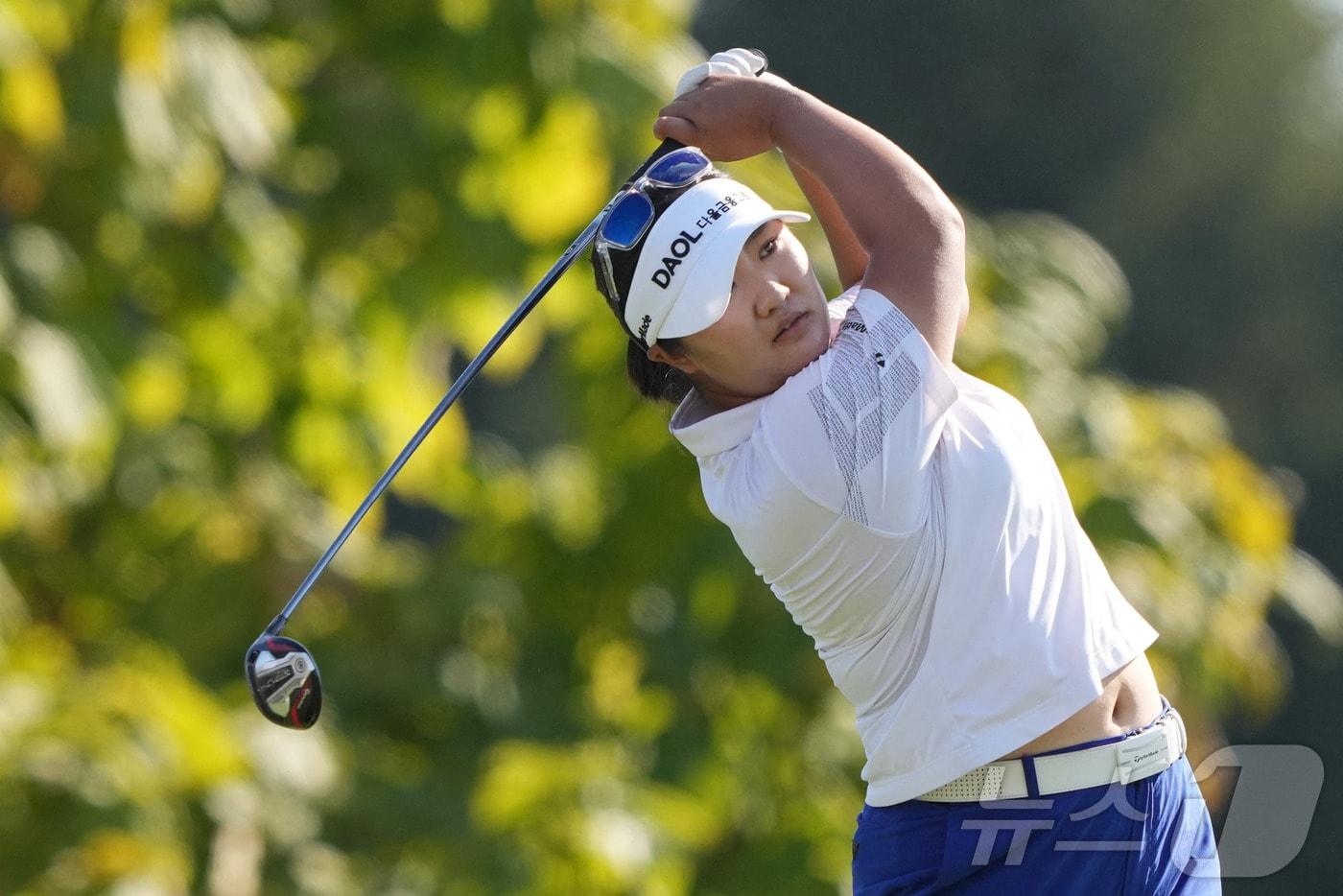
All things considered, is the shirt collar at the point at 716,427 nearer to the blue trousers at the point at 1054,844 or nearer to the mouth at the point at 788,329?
the mouth at the point at 788,329

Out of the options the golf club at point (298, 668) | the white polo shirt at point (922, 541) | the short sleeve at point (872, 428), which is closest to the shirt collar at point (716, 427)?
the white polo shirt at point (922, 541)

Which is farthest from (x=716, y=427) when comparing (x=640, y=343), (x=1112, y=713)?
(x=1112, y=713)

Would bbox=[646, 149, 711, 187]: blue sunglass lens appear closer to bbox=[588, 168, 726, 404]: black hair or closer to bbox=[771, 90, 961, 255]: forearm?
bbox=[588, 168, 726, 404]: black hair

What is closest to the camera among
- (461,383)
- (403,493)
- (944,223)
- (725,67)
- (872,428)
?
(872,428)

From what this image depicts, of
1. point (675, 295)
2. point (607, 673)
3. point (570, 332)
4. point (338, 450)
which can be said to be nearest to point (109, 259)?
point (338, 450)

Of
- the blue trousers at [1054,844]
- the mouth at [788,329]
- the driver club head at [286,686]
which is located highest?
the mouth at [788,329]

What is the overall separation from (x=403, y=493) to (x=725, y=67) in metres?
3.77

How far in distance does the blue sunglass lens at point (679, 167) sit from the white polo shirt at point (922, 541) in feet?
0.96

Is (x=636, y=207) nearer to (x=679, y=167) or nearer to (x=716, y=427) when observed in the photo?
(x=679, y=167)

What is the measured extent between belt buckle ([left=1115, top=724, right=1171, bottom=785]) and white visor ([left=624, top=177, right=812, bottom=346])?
0.76 metres

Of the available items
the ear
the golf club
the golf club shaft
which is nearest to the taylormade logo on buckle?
the ear

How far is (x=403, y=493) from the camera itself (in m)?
6.30

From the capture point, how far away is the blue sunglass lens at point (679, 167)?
2.55 metres

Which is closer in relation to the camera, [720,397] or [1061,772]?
[1061,772]
